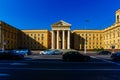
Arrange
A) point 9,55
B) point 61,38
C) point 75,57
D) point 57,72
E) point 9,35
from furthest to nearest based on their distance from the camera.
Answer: point 61,38, point 9,35, point 9,55, point 75,57, point 57,72

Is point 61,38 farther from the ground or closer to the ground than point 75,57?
farther from the ground

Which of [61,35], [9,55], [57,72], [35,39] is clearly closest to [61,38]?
[61,35]

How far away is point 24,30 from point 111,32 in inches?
1886

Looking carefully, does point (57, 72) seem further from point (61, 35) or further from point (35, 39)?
point (35, 39)

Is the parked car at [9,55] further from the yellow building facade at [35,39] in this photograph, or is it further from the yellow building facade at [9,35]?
the yellow building facade at [35,39]

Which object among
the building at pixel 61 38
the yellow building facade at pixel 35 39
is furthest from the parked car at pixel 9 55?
the yellow building facade at pixel 35 39

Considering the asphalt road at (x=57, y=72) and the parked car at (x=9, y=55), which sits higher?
the parked car at (x=9, y=55)

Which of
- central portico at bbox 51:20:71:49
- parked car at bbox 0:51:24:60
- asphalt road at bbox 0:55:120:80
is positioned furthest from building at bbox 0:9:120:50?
asphalt road at bbox 0:55:120:80

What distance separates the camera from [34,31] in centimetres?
15162

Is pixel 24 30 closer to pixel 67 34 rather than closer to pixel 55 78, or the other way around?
pixel 67 34

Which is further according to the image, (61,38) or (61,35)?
(61,38)

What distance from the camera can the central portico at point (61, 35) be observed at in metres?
145

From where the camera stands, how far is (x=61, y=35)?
150 meters

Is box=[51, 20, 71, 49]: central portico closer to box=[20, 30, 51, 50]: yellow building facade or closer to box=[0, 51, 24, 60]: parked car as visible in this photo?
box=[20, 30, 51, 50]: yellow building facade
